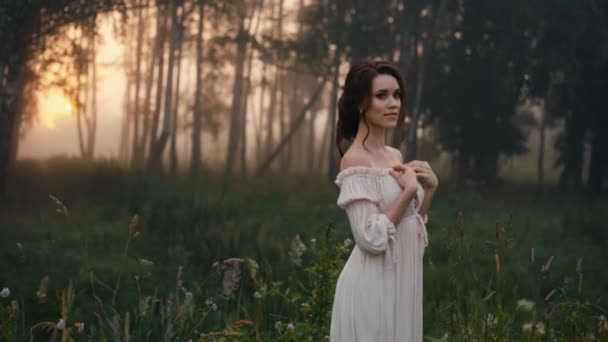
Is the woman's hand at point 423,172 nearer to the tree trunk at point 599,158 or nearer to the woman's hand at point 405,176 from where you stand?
the woman's hand at point 405,176

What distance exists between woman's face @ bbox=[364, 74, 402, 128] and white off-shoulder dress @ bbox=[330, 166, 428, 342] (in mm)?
250

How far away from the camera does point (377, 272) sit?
3453 mm

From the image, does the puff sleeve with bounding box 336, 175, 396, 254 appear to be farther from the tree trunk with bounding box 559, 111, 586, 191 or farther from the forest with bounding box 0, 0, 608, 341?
the tree trunk with bounding box 559, 111, 586, 191

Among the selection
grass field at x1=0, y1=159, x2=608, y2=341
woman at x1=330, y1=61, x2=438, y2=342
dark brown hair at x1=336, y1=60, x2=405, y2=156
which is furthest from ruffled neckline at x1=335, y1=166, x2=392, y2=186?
grass field at x1=0, y1=159, x2=608, y2=341

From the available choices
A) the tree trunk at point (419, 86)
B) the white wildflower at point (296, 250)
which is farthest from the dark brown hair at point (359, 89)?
the tree trunk at point (419, 86)

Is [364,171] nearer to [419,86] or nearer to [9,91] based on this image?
[9,91]

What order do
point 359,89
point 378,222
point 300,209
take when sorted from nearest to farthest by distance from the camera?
point 378,222
point 359,89
point 300,209

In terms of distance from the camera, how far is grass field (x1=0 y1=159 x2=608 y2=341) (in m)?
4.48

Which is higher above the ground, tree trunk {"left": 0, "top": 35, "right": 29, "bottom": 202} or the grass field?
tree trunk {"left": 0, "top": 35, "right": 29, "bottom": 202}

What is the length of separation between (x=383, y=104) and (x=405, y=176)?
0.39 metres

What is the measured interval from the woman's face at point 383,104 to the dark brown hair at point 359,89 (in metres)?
0.03

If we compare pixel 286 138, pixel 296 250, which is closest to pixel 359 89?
pixel 296 250

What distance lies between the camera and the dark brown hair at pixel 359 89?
3.62 meters

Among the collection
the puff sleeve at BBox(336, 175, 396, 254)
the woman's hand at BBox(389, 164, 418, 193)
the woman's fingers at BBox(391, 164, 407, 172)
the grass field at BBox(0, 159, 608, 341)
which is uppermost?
the woman's fingers at BBox(391, 164, 407, 172)
